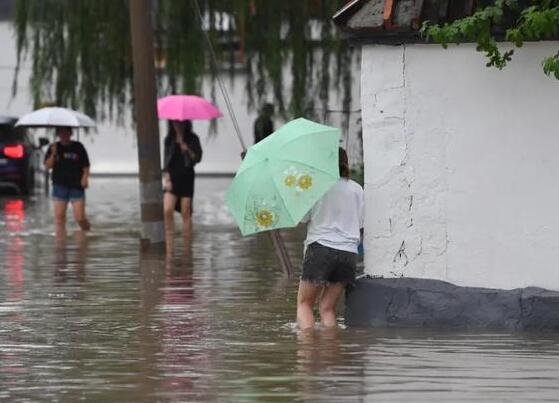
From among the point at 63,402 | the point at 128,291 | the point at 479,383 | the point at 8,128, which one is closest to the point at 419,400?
the point at 479,383

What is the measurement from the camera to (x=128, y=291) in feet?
51.5

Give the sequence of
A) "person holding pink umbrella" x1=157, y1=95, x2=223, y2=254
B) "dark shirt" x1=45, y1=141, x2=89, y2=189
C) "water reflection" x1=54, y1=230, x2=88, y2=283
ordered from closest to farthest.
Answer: "water reflection" x1=54, y1=230, x2=88, y2=283 → "dark shirt" x1=45, y1=141, x2=89, y2=189 → "person holding pink umbrella" x1=157, y1=95, x2=223, y2=254

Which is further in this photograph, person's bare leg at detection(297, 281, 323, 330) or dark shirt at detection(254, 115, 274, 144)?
dark shirt at detection(254, 115, 274, 144)

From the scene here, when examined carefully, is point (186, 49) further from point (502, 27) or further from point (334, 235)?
point (502, 27)

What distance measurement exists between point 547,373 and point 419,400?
1247mm

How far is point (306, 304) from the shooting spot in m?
12.5

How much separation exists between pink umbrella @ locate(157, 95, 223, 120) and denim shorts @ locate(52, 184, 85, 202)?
1.47m

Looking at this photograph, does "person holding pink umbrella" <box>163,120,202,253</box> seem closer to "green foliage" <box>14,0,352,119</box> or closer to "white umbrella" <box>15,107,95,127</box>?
"white umbrella" <box>15,107,95,127</box>

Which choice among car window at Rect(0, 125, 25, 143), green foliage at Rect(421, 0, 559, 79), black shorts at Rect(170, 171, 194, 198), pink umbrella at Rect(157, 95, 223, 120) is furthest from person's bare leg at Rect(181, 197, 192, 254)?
green foliage at Rect(421, 0, 559, 79)

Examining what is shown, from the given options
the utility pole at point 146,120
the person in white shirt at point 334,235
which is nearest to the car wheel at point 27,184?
the utility pole at point 146,120

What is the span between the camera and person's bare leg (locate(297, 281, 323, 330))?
12.4 metres

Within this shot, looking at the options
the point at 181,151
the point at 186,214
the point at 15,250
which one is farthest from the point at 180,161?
the point at 15,250

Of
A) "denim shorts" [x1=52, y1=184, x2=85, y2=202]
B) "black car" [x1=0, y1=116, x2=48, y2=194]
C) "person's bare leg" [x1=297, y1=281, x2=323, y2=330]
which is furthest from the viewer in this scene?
"black car" [x1=0, y1=116, x2=48, y2=194]

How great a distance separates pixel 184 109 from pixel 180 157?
2.41 feet
